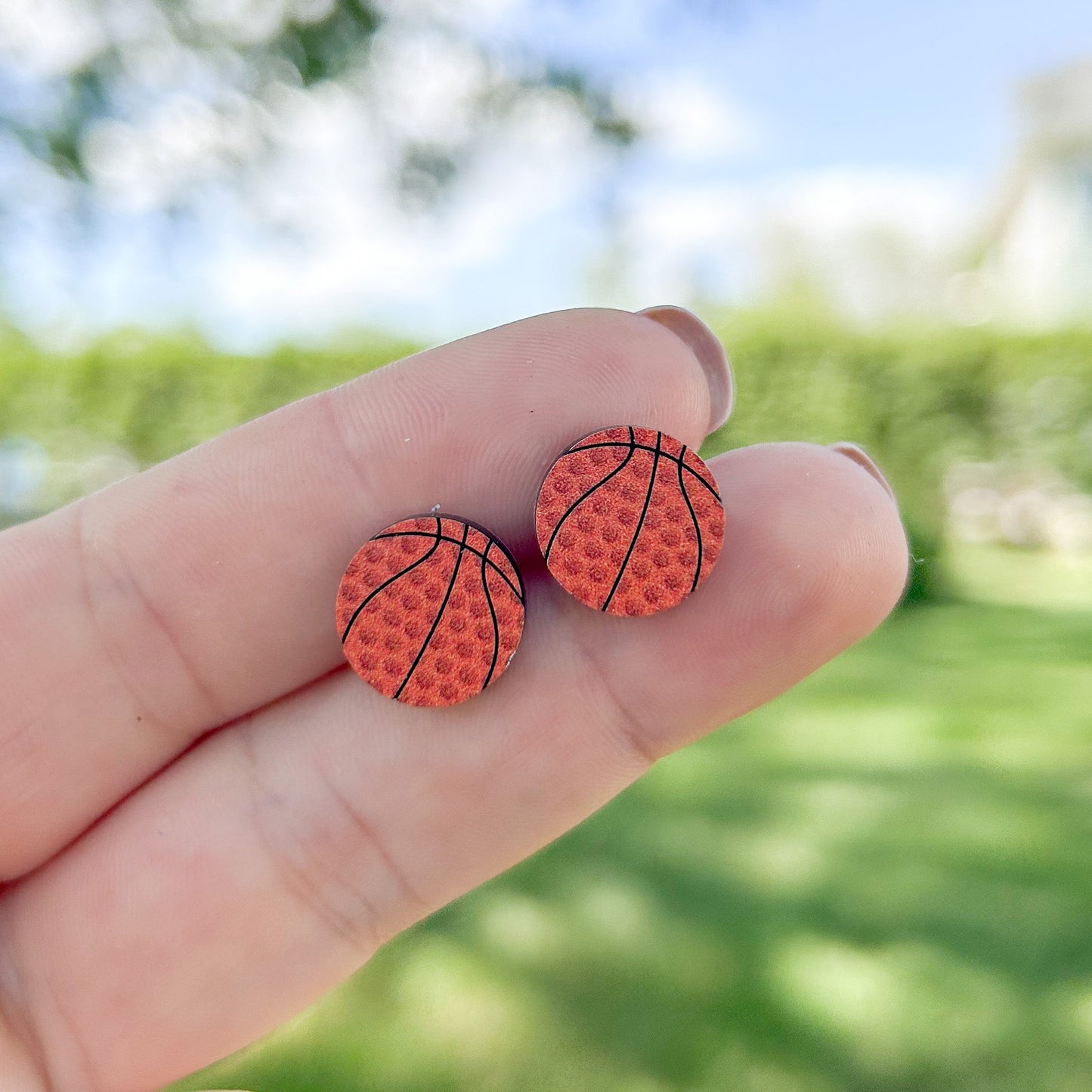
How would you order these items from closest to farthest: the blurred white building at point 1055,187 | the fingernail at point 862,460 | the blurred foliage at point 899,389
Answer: the fingernail at point 862,460, the blurred foliage at point 899,389, the blurred white building at point 1055,187

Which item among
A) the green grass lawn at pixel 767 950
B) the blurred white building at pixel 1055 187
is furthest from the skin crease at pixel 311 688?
the blurred white building at pixel 1055 187

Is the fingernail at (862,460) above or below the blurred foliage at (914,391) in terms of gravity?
above

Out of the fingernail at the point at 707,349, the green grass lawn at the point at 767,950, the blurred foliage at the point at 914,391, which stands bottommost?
the blurred foliage at the point at 914,391

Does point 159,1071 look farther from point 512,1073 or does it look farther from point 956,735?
point 956,735

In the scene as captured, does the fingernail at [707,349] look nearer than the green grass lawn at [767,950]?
Yes

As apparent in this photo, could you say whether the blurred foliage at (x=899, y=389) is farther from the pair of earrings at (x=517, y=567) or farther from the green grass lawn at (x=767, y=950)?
the pair of earrings at (x=517, y=567)

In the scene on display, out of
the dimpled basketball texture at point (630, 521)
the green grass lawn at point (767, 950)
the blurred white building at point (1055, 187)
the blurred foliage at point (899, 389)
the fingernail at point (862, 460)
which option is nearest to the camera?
the dimpled basketball texture at point (630, 521)

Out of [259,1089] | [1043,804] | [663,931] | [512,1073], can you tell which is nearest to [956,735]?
[1043,804]

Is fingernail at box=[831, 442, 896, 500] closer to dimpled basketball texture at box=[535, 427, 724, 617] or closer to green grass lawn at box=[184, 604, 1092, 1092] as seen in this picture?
dimpled basketball texture at box=[535, 427, 724, 617]

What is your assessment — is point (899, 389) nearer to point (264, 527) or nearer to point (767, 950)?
point (767, 950)
